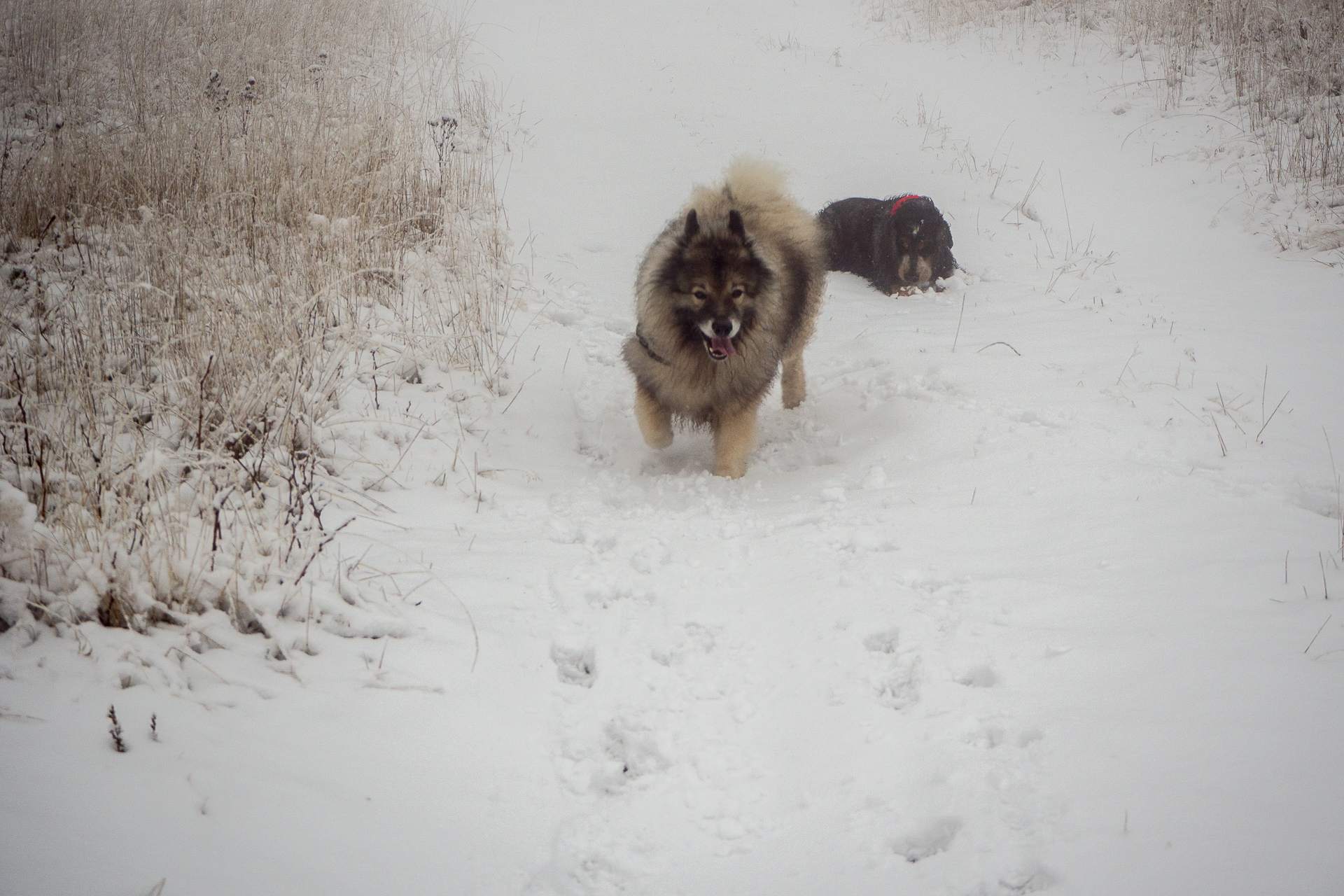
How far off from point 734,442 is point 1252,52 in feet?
25.1

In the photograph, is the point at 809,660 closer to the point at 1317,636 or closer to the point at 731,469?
the point at 1317,636

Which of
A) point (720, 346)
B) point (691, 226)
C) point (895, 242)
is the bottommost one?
point (720, 346)

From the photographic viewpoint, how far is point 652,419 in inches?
142

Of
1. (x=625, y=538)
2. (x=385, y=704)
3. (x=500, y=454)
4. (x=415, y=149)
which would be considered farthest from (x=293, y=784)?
(x=415, y=149)

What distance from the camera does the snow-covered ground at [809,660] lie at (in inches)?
52.5

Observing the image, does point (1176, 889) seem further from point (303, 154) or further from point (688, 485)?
point (303, 154)

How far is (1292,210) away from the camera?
18.1 feet

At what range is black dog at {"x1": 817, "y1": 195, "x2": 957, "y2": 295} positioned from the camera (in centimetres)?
552

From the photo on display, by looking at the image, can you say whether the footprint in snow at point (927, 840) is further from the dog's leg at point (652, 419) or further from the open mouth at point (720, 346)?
the dog's leg at point (652, 419)

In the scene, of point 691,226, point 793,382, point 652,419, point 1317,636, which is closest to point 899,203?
point 793,382

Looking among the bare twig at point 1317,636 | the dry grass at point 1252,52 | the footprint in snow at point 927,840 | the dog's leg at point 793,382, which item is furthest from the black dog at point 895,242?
the footprint in snow at point 927,840

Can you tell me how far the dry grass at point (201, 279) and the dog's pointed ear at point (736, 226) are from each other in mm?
1534

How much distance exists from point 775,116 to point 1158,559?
24.5 feet

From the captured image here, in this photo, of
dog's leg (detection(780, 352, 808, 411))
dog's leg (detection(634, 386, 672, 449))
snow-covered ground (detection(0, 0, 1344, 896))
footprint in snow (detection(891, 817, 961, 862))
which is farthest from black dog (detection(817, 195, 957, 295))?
footprint in snow (detection(891, 817, 961, 862))
